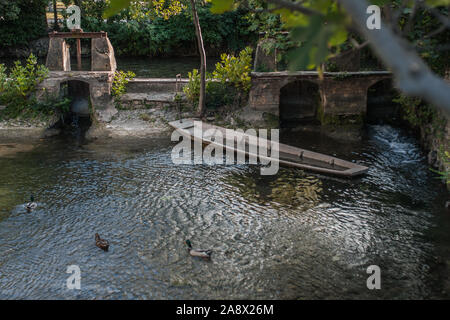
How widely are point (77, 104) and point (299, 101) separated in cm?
895

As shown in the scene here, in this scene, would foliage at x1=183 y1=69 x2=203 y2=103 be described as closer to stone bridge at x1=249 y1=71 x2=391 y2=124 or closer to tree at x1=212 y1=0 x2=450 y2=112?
stone bridge at x1=249 y1=71 x2=391 y2=124

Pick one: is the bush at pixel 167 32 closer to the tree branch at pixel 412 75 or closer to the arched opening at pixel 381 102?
the arched opening at pixel 381 102

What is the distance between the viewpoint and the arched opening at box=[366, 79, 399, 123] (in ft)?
58.3

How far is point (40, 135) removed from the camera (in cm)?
1605

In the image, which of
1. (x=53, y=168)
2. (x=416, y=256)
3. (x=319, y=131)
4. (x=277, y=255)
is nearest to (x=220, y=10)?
(x=277, y=255)

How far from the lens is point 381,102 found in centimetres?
1803

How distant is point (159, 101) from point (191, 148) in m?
3.45

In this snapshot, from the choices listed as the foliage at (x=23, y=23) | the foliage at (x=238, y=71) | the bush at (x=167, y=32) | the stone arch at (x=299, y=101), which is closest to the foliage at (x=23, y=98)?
the foliage at (x=238, y=71)

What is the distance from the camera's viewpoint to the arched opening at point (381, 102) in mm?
17783

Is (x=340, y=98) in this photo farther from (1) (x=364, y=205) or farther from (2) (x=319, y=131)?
(1) (x=364, y=205)

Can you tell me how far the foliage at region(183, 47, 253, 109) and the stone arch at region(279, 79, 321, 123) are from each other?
76.1 inches

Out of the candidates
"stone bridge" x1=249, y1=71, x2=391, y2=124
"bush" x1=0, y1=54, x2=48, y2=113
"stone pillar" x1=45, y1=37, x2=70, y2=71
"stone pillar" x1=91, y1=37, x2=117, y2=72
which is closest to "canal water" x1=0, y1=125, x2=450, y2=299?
"stone bridge" x1=249, y1=71, x2=391, y2=124

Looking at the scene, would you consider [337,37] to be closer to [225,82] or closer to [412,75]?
[412,75]

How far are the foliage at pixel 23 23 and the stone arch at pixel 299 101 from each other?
18026mm
